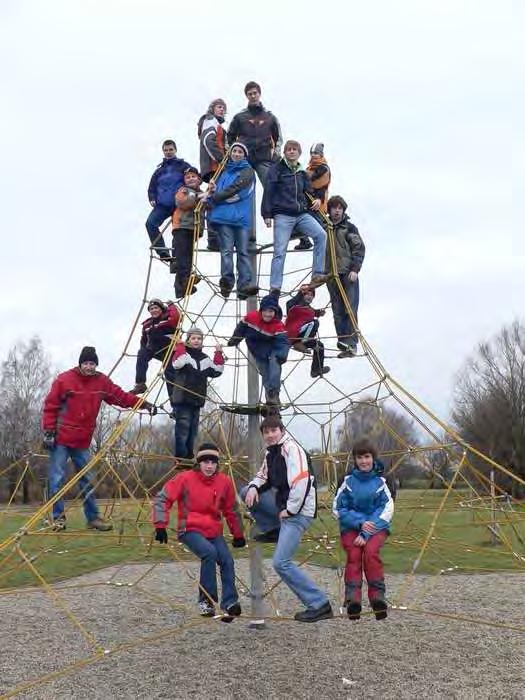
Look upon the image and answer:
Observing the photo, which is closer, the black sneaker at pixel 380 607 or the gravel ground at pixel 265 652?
the black sneaker at pixel 380 607

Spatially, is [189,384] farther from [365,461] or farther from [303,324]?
[365,461]

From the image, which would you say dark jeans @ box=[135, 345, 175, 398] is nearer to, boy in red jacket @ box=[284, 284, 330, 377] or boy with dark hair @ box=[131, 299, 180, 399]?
boy with dark hair @ box=[131, 299, 180, 399]

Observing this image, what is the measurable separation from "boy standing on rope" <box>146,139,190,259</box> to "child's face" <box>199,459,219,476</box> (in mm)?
2930

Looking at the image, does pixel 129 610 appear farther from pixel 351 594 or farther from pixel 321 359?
pixel 351 594

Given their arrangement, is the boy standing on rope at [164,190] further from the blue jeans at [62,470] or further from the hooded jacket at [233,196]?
the blue jeans at [62,470]

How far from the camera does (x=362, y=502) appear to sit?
16.5ft

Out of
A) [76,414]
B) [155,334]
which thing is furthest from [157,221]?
[76,414]

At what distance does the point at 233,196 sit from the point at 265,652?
14.0 feet

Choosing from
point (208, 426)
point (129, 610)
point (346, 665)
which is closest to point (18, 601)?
point (129, 610)

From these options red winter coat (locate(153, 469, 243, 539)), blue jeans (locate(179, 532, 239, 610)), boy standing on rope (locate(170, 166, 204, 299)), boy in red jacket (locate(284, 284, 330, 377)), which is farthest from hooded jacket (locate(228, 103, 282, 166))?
blue jeans (locate(179, 532, 239, 610))

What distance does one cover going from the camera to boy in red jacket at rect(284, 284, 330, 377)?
7238mm

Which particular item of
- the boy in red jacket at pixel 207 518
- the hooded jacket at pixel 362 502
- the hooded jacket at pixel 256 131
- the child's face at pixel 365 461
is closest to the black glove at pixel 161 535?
the boy in red jacket at pixel 207 518

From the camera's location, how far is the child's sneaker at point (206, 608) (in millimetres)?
5269

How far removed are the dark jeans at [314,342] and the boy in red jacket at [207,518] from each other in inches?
83.4
